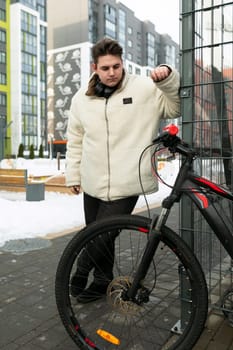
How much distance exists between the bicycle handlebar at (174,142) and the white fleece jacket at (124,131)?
0.59m

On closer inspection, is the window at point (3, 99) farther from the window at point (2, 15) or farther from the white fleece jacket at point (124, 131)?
the white fleece jacket at point (124, 131)

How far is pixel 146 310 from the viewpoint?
264 cm

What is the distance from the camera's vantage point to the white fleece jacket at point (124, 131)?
289 cm

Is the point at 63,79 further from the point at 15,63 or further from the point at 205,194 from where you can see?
the point at 205,194

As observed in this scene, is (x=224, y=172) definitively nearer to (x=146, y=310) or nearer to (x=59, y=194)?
(x=146, y=310)

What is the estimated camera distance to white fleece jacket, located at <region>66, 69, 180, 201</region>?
2.89 meters

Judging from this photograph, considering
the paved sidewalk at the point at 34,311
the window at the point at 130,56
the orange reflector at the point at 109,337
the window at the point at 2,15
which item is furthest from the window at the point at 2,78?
the orange reflector at the point at 109,337

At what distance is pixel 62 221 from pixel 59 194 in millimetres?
3891

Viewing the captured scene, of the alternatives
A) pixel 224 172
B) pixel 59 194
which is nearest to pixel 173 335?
pixel 224 172

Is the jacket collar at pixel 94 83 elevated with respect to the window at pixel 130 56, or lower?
lower

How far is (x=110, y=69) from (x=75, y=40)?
78.1 meters

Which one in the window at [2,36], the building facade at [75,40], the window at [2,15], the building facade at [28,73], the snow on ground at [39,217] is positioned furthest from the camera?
the building facade at [75,40]

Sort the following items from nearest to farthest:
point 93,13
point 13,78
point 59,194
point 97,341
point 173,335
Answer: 1. point 97,341
2. point 173,335
3. point 59,194
4. point 13,78
5. point 93,13

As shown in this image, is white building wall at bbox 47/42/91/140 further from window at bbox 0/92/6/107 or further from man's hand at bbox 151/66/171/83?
man's hand at bbox 151/66/171/83
